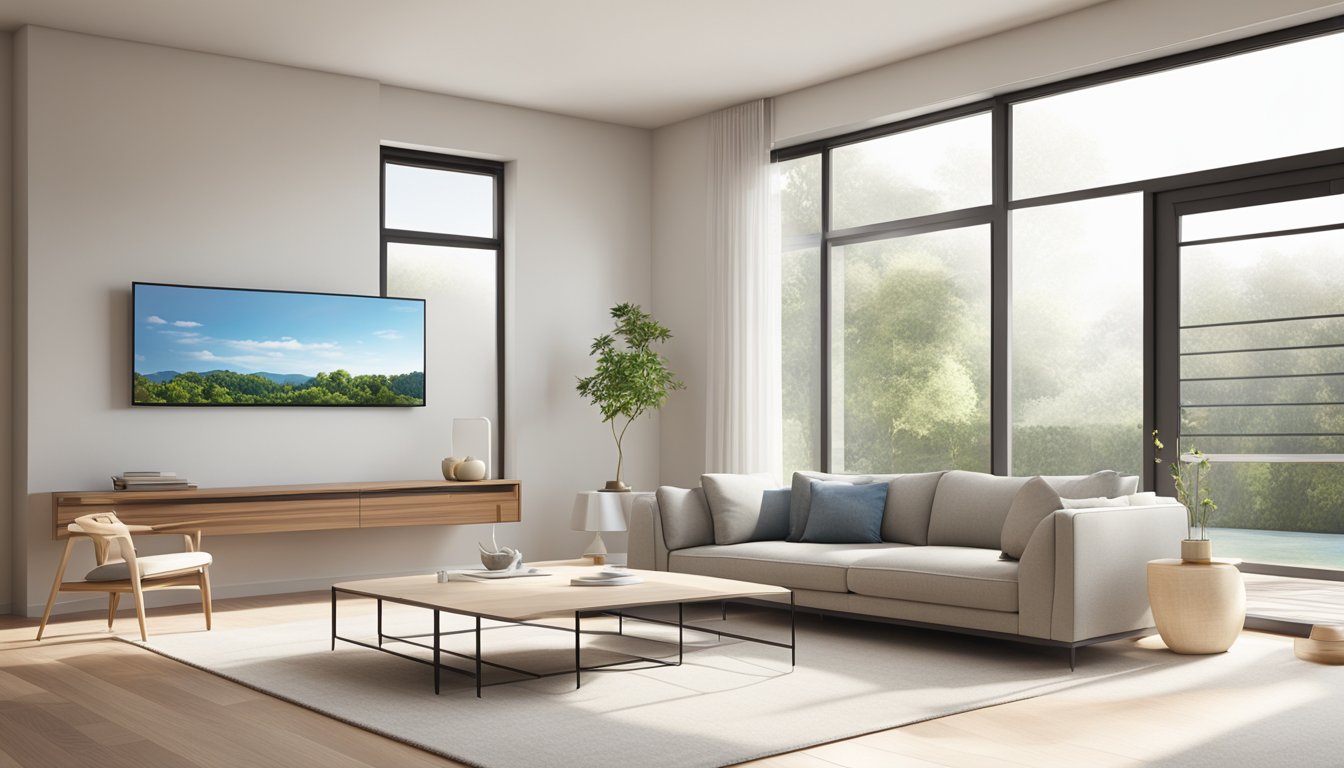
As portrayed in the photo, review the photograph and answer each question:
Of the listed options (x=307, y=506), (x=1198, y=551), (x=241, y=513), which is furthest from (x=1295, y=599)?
(x=241, y=513)

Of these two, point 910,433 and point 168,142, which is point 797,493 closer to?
point 910,433

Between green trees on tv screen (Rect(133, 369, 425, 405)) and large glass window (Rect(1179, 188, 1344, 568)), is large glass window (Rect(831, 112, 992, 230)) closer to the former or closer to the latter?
large glass window (Rect(1179, 188, 1344, 568))

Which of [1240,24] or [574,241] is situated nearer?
[1240,24]

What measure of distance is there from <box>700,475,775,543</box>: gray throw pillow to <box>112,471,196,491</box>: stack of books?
9.34 feet

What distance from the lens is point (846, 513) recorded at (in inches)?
245

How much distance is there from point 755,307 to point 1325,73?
370 cm

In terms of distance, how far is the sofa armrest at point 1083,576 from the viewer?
4.75m

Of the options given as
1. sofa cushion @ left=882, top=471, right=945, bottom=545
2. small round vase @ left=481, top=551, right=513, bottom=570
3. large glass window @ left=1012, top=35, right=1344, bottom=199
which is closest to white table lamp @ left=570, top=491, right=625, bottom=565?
sofa cushion @ left=882, top=471, right=945, bottom=545

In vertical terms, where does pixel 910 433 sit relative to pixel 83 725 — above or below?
above

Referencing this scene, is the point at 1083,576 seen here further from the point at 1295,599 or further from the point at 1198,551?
the point at 1295,599

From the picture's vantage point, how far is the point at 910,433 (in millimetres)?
7465

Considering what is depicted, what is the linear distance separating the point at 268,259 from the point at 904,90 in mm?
3964

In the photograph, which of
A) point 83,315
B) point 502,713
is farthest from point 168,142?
point 502,713

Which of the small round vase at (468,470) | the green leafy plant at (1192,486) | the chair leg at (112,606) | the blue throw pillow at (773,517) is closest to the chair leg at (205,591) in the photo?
the chair leg at (112,606)
